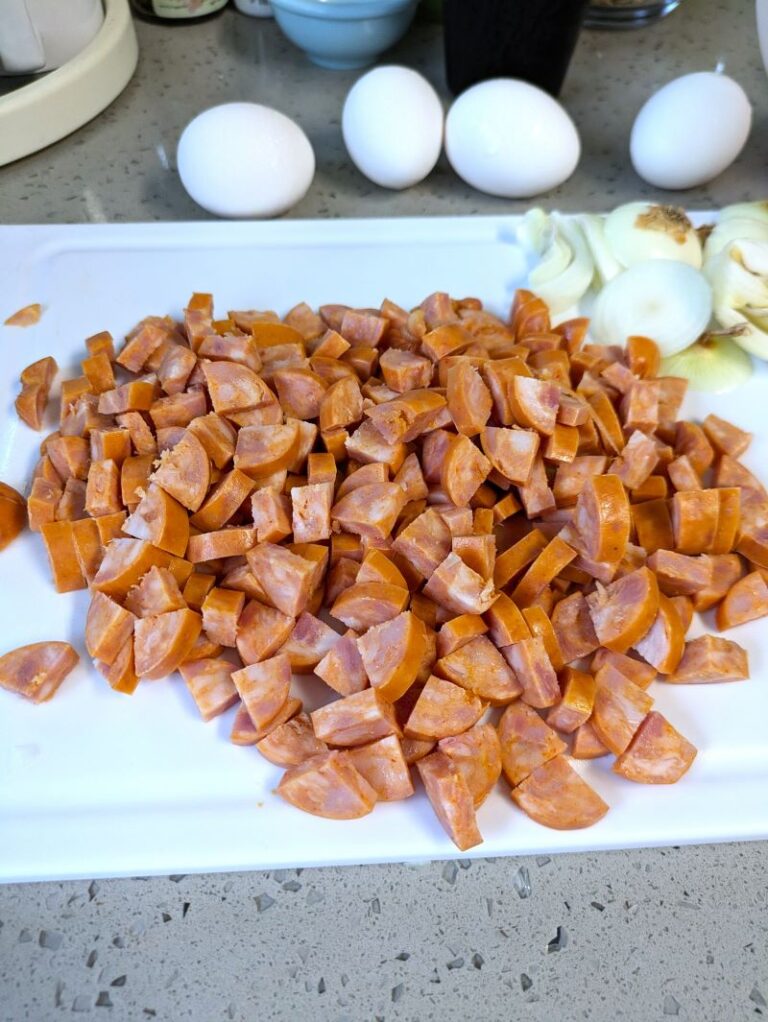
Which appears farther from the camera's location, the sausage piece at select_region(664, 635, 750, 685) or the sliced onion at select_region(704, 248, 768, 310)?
the sliced onion at select_region(704, 248, 768, 310)

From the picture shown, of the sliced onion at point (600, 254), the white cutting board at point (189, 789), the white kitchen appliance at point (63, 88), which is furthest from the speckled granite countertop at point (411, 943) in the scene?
the white kitchen appliance at point (63, 88)

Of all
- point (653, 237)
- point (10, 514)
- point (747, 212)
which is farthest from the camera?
point (747, 212)

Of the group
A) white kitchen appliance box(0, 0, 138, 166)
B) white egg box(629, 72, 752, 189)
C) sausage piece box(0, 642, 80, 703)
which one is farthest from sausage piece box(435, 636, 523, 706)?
white kitchen appliance box(0, 0, 138, 166)

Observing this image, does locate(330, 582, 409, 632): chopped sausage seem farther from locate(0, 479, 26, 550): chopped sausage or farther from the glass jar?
the glass jar

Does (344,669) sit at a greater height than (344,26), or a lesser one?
lesser

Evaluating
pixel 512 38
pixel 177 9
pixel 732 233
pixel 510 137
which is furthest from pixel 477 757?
pixel 177 9

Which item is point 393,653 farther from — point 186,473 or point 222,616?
point 186,473

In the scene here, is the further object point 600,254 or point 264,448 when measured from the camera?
point 600,254
